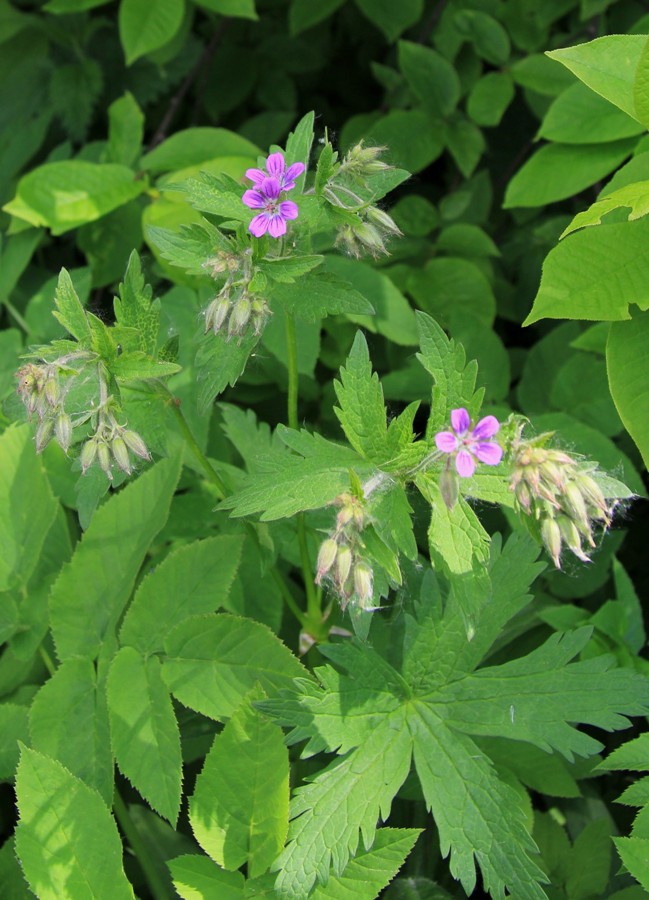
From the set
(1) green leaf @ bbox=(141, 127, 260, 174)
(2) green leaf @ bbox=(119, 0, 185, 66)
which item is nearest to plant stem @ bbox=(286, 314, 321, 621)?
(1) green leaf @ bbox=(141, 127, 260, 174)

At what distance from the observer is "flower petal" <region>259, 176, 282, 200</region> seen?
168 cm

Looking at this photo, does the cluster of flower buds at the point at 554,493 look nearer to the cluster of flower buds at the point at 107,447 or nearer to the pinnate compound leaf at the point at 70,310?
the cluster of flower buds at the point at 107,447

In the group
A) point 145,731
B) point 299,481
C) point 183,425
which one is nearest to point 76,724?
point 145,731

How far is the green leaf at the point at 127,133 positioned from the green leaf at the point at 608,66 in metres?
1.57

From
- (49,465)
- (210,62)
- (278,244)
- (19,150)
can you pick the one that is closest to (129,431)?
(278,244)

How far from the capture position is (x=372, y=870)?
1.80m

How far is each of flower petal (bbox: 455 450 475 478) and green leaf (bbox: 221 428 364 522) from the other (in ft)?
0.96

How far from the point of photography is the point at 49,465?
102 inches

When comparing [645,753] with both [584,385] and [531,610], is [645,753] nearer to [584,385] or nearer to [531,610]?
[531,610]

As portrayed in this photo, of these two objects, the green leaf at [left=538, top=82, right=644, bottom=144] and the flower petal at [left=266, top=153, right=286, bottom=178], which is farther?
the green leaf at [left=538, top=82, right=644, bottom=144]

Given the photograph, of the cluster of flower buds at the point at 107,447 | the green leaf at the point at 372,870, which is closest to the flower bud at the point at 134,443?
the cluster of flower buds at the point at 107,447

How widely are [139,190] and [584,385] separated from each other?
1.54 meters

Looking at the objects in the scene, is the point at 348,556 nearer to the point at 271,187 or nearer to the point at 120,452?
the point at 120,452

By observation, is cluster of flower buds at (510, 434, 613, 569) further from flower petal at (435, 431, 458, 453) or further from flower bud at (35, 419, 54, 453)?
flower bud at (35, 419, 54, 453)
